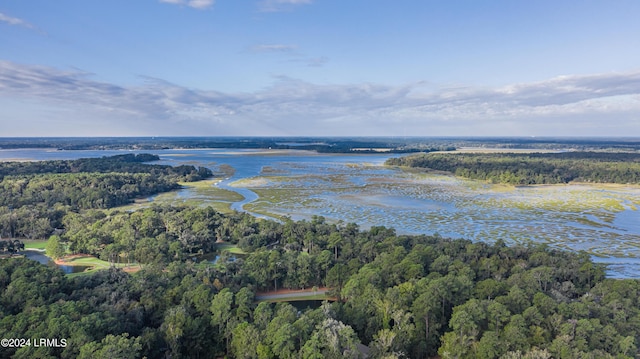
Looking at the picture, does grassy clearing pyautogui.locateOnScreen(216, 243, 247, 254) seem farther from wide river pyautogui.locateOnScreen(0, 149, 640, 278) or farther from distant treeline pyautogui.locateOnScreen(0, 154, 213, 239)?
distant treeline pyautogui.locateOnScreen(0, 154, 213, 239)

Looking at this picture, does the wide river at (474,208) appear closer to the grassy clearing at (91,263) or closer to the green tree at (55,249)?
the grassy clearing at (91,263)

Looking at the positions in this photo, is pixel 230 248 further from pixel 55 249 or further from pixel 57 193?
pixel 57 193

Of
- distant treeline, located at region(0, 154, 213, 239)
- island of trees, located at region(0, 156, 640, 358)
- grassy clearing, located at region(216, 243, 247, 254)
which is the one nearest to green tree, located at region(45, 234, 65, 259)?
island of trees, located at region(0, 156, 640, 358)

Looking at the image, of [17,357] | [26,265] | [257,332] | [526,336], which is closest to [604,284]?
[526,336]

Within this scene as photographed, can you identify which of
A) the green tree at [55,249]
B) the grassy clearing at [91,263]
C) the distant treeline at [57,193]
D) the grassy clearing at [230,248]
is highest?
the distant treeline at [57,193]

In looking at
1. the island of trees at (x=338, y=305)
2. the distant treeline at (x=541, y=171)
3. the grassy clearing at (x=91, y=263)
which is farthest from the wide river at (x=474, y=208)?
the grassy clearing at (x=91, y=263)

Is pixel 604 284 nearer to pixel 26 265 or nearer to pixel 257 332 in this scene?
pixel 257 332

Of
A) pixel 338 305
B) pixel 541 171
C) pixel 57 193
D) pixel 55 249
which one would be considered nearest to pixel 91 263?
pixel 55 249
